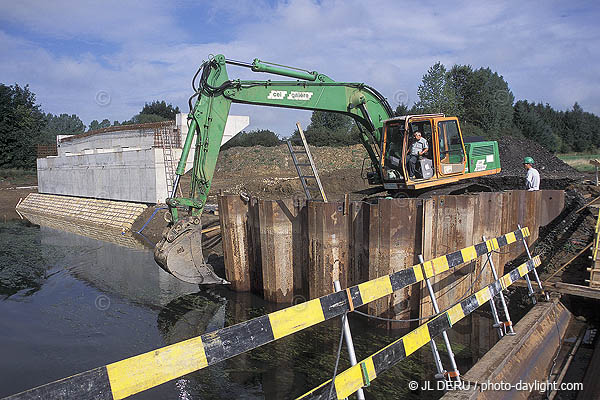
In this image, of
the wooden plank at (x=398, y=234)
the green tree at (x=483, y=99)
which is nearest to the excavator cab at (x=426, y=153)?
the wooden plank at (x=398, y=234)

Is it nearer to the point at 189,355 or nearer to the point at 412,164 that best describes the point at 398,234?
the point at 412,164

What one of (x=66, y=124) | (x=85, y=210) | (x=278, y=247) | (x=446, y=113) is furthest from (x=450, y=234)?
(x=66, y=124)

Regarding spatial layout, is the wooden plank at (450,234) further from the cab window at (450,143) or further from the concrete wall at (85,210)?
the concrete wall at (85,210)

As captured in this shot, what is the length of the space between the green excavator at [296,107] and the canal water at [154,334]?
1153mm

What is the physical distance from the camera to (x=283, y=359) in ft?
22.5

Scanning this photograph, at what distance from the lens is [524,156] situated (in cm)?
2430

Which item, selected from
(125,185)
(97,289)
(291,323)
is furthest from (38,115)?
(291,323)

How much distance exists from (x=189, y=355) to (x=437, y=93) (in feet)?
148

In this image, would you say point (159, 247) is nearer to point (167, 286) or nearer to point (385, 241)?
point (167, 286)

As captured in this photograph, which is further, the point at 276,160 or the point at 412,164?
the point at 276,160

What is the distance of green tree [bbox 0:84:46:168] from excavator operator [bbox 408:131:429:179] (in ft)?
169

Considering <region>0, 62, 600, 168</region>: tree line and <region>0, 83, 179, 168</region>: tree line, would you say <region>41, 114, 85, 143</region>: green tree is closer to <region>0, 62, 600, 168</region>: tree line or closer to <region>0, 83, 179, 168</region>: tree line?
<region>0, 62, 600, 168</region>: tree line

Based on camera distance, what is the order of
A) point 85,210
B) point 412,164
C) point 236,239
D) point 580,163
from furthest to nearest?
point 580,163
point 85,210
point 236,239
point 412,164

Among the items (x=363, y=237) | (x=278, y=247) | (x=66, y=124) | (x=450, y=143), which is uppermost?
(x=66, y=124)
